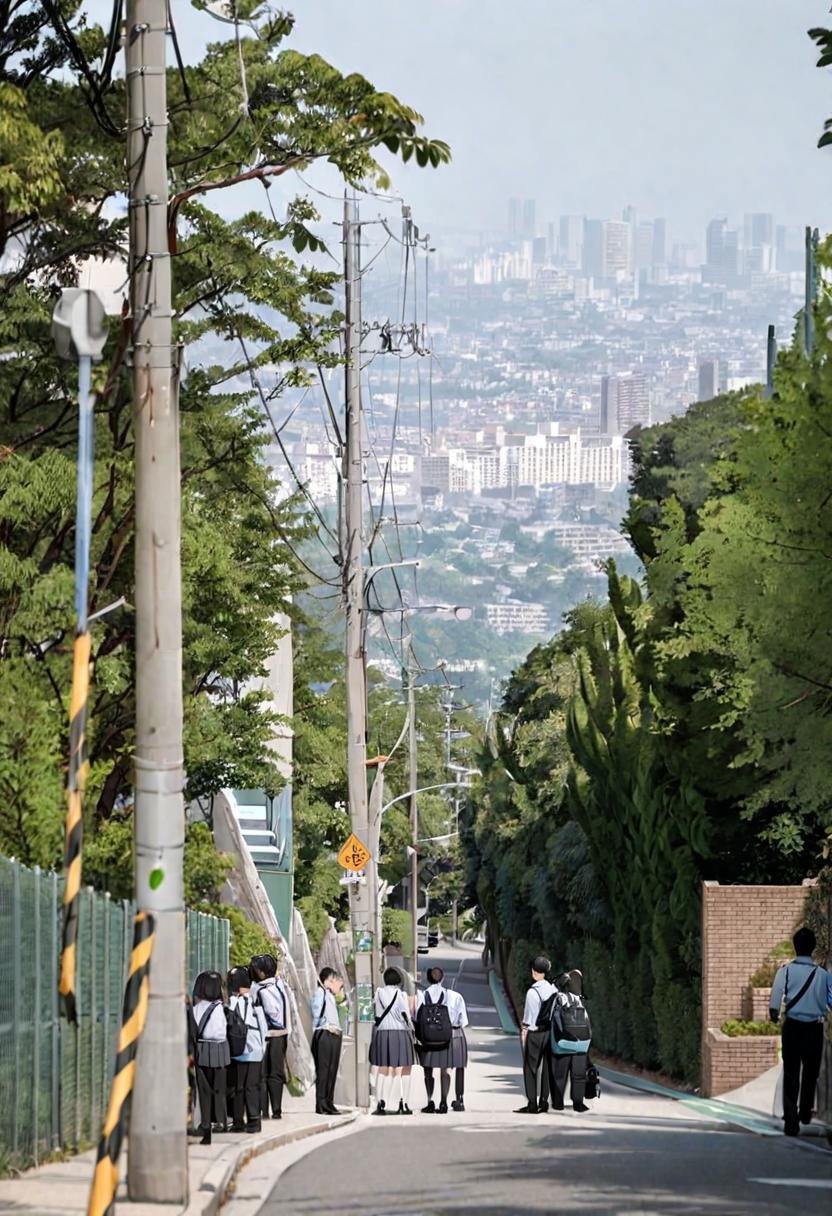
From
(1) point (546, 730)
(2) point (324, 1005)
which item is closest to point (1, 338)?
(2) point (324, 1005)

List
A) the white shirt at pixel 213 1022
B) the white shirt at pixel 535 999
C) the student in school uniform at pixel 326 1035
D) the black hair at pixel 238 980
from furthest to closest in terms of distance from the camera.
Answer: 1. the student in school uniform at pixel 326 1035
2. the white shirt at pixel 535 999
3. the black hair at pixel 238 980
4. the white shirt at pixel 213 1022

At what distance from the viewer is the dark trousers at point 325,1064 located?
2550cm

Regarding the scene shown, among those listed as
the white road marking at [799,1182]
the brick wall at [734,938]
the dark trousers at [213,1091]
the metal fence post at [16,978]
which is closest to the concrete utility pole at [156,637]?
the metal fence post at [16,978]

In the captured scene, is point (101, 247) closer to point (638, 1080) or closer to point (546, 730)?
point (638, 1080)

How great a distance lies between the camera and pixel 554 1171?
16438 millimetres

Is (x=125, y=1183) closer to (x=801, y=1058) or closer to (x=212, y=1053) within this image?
(x=212, y=1053)

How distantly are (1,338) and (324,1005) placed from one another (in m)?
9.53

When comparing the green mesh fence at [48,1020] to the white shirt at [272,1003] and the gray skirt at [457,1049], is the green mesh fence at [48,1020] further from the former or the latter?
the gray skirt at [457,1049]

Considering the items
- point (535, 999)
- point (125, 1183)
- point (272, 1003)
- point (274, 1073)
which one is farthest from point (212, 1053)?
point (125, 1183)

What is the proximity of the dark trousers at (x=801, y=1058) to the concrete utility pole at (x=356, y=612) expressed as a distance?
11402mm

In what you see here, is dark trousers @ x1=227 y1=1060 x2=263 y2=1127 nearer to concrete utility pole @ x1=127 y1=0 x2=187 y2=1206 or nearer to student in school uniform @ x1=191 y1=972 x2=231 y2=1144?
student in school uniform @ x1=191 y1=972 x2=231 y2=1144

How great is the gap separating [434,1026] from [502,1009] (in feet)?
181

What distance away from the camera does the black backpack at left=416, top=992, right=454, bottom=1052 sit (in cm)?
2631

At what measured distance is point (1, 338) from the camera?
2902 centimetres
